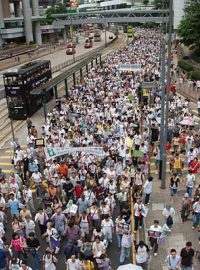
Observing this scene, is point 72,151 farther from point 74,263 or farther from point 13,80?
point 13,80

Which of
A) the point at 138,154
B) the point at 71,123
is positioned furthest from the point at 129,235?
the point at 71,123

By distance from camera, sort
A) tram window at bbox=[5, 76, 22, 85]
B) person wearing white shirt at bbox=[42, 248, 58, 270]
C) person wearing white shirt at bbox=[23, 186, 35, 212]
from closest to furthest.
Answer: person wearing white shirt at bbox=[42, 248, 58, 270] → person wearing white shirt at bbox=[23, 186, 35, 212] → tram window at bbox=[5, 76, 22, 85]

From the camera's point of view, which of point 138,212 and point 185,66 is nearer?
point 138,212

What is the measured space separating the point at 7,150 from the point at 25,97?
21.4 ft

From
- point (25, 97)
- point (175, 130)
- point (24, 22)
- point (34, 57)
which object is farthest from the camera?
point (24, 22)

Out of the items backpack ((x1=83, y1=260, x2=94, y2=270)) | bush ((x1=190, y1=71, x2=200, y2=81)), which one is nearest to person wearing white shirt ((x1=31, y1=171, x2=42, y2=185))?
backpack ((x1=83, y1=260, x2=94, y2=270))

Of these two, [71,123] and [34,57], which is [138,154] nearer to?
[71,123]

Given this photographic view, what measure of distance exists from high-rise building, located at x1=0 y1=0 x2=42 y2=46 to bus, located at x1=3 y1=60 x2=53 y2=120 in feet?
204

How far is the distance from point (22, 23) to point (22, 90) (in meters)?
73.0

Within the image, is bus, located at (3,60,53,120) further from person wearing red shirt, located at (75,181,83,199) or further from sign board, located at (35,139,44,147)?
A: person wearing red shirt, located at (75,181,83,199)

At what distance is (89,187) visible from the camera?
14422 millimetres

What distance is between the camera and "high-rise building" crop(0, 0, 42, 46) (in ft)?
295

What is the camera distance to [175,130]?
20.7 m

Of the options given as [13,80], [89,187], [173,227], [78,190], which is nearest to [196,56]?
A: [13,80]
